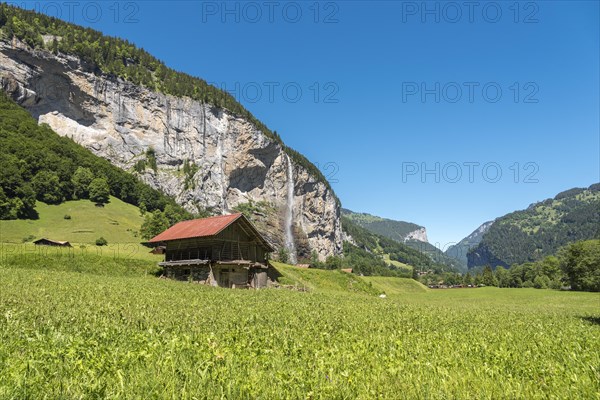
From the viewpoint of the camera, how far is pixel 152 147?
159 m

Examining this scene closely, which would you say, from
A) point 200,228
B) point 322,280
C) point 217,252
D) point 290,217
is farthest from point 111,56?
point 217,252

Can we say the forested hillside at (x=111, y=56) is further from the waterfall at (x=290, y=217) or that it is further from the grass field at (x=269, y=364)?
the grass field at (x=269, y=364)

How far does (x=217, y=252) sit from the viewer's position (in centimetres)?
4222

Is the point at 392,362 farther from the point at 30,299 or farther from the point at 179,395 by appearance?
the point at 30,299

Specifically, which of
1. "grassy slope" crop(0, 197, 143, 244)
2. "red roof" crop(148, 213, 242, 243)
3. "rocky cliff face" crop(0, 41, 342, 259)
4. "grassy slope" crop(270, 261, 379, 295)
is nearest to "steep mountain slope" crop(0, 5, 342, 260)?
"rocky cliff face" crop(0, 41, 342, 259)

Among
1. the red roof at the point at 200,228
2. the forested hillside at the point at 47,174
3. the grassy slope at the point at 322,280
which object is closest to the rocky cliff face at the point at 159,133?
the forested hillside at the point at 47,174

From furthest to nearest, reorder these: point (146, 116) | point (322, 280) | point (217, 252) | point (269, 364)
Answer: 1. point (146, 116)
2. point (322, 280)
3. point (217, 252)
4. point (269, 364)

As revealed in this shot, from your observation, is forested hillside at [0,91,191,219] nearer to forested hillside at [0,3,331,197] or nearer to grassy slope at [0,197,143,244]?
grassy slope at [0,197,143,244]

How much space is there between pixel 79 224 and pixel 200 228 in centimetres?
6880

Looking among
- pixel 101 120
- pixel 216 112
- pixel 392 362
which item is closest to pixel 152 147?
pixel 101 120

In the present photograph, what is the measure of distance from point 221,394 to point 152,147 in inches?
6619

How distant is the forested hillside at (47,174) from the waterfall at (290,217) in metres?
56.2

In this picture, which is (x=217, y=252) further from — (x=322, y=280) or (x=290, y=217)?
(x=290, y=217)

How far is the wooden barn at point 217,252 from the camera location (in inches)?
1660
